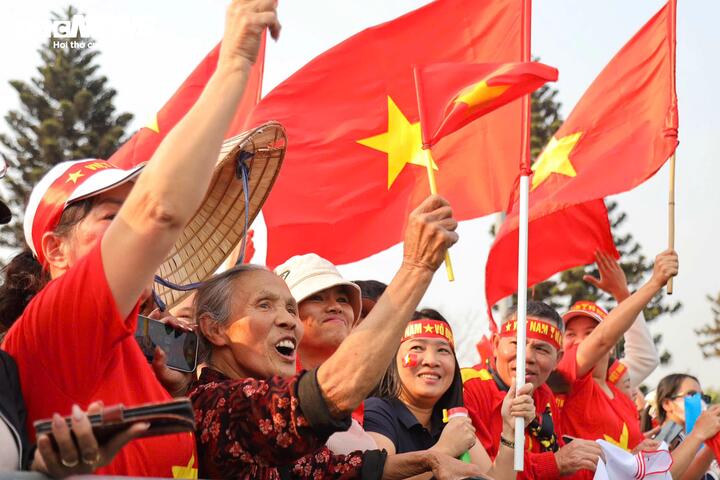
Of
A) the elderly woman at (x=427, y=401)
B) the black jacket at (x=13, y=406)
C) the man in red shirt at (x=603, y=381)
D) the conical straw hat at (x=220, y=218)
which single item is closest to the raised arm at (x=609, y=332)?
the man in red shirt at (x=603, y=381)

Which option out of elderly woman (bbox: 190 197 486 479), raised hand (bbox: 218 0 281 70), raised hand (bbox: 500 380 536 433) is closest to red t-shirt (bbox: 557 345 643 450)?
raised hand (bbox: 500 380 536 433)

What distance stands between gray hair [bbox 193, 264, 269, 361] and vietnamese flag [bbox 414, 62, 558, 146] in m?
1.18

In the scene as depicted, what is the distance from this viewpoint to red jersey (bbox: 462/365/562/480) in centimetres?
528

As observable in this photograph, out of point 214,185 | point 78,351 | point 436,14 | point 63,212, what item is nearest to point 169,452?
point 78,351

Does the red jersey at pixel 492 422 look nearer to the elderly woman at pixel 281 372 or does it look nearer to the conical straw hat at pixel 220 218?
the elderly woman at pixel 281 372

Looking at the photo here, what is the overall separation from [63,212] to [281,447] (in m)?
0.81

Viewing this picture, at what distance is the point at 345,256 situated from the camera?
6.21 meters

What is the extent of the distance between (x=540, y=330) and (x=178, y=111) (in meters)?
3.34

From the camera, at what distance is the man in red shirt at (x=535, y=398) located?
527 cm

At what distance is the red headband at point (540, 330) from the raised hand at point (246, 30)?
3431 mm

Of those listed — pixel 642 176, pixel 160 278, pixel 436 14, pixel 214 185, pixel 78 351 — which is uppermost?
pixel 436 14

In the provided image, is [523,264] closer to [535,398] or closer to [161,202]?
[535,398]

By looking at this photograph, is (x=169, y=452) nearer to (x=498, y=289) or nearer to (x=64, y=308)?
(x=64, y=308)

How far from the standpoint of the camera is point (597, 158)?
6910mm
